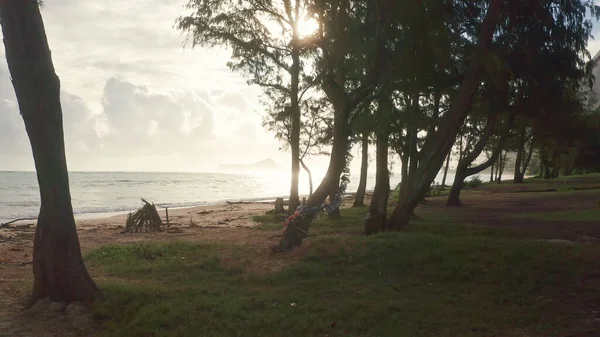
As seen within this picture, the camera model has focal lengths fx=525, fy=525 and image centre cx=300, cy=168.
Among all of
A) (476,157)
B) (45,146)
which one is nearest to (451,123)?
(45,146)

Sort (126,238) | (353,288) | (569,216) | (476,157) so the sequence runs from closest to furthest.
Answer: (353,288) → (126,238) → (569,216) → (476,157)

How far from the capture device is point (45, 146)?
786cm

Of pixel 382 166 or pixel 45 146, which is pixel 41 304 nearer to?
pixel 45 146

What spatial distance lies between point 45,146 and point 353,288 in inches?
216

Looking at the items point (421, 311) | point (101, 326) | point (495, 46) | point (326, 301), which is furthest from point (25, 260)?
point (495, 46)

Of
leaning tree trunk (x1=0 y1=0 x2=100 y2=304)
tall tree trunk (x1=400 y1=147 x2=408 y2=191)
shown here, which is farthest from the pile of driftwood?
leaning tree trunk (x1=0 y1=0 x2=100 y2=304)

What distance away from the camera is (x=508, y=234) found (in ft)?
49.2

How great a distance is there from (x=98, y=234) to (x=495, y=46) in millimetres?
15291

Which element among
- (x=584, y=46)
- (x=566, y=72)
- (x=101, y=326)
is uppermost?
(x=584, y=46)

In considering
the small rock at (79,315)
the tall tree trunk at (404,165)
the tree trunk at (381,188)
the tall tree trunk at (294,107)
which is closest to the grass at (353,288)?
the small rock at (79,315)

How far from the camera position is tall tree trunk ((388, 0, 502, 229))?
1405 cm

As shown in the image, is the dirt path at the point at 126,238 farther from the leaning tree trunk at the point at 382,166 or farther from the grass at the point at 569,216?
the leaning tree trunk at the point at 382,166

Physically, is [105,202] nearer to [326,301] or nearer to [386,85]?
[386,85]

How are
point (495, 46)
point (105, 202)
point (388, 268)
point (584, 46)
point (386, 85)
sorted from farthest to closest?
point (105, 202) → point (584, 46) → point (495, 46) → point (386, 85) → point (388, 268)
